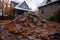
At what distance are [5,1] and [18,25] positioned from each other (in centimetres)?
2011

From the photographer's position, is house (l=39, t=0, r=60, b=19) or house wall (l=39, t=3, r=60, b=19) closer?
house (l=39, t=0, r=60, b=19)

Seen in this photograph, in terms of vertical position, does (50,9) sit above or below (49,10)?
above

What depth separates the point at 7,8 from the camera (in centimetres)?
3516

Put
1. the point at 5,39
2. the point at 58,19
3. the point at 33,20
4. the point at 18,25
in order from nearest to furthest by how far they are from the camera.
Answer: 1. the point at 5,39
2. the point at 18,25
3. the point at 33,20
4. the point at 58,19

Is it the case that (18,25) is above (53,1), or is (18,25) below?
below

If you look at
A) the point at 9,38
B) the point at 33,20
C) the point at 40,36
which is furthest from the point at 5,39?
the point at 33,20

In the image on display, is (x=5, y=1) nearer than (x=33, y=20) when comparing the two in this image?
No

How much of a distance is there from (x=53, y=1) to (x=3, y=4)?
13.7m

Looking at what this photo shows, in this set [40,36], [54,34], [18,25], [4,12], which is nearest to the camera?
[40,36]

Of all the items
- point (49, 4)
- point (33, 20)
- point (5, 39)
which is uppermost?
point (49, 4)

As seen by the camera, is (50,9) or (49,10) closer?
(50,9)

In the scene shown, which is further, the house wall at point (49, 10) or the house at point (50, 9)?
the house wall at point (49, 10)

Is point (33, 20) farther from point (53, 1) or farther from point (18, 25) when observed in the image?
point (53, 1)

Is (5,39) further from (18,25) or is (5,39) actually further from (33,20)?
(33,20)
